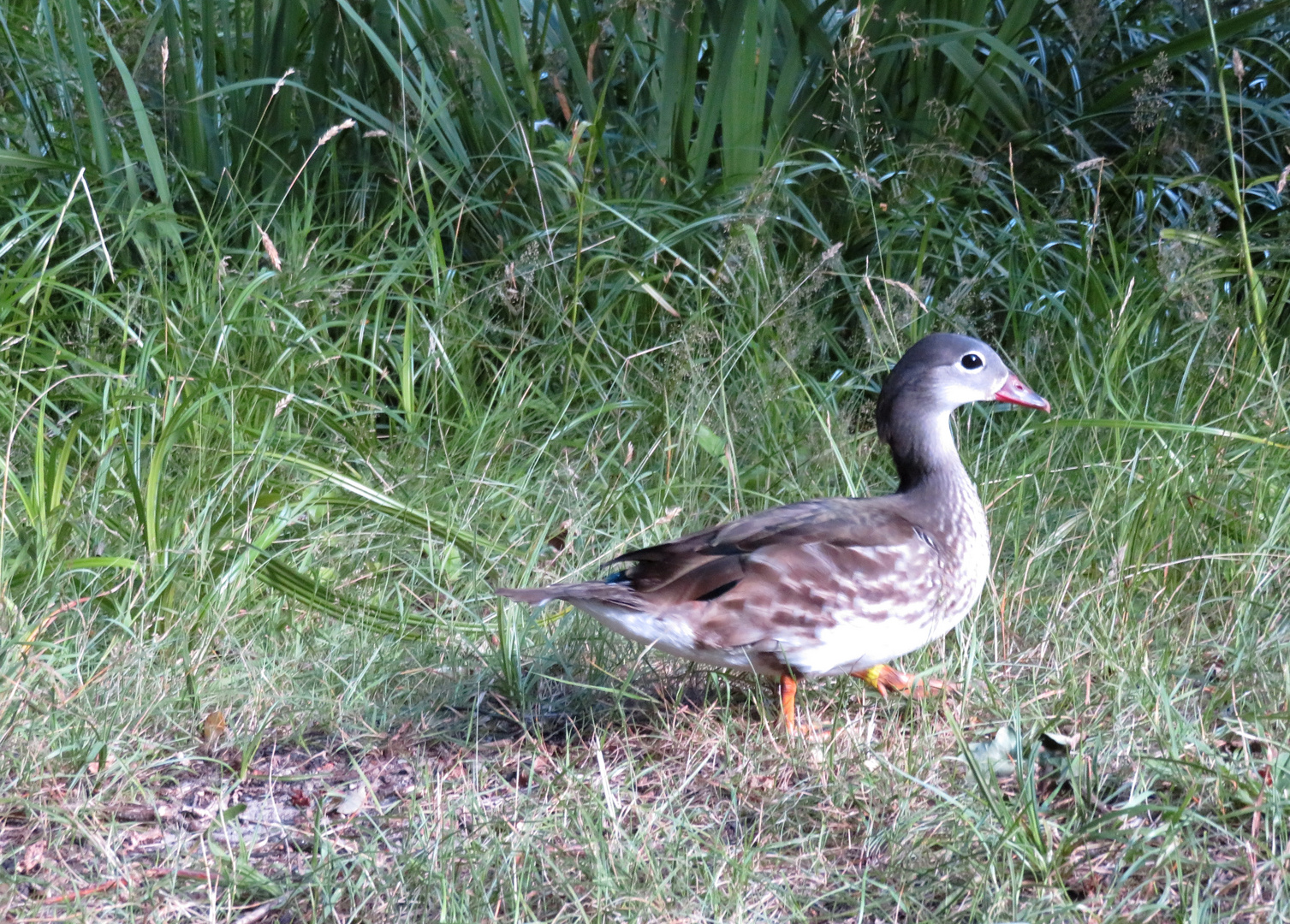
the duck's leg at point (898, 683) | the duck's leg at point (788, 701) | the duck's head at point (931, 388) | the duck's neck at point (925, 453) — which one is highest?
the duck's head at point (931, 388)

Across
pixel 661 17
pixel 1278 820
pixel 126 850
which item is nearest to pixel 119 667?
pixel 126 850

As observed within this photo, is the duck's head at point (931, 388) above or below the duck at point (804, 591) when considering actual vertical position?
above

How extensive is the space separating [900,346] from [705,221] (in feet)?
Result: 2.62

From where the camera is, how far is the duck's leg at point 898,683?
127 inches

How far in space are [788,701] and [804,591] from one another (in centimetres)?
25

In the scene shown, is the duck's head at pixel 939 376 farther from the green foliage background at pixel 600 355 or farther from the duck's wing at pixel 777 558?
the duck's wing at pixel 777 558

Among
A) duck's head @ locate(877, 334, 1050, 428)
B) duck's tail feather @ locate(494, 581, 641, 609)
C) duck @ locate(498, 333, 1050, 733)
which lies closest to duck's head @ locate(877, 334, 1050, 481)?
duck's head @ locate(877, 334, 1050, 428)

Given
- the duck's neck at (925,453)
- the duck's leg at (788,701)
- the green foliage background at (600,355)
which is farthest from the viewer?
the duck's neck at (925,453)

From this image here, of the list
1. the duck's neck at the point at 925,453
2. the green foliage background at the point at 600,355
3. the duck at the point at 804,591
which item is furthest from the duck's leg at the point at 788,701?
the duck's neck at the point at 925,453

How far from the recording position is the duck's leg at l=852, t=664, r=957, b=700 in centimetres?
323

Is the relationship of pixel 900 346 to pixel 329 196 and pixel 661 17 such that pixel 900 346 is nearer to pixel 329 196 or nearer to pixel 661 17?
pixel 661 17

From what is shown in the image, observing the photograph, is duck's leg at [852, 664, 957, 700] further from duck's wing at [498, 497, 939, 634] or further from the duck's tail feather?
the duck's tail feather

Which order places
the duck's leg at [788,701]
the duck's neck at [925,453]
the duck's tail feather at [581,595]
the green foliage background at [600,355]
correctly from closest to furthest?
the duck's tail feather at [581,595]
the duck's leg at [788,701]
the green foliage background at [600,355]
the duck's neck at [925,453]

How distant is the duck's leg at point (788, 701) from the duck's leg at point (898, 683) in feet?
0.68
